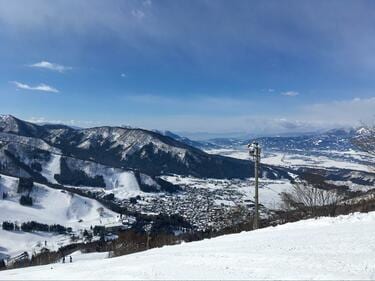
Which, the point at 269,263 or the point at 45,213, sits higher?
the point at 269,263

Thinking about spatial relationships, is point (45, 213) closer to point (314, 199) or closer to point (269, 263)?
point (314, 199)

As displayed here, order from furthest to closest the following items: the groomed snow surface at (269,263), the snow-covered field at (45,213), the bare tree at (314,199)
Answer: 1. the snow-covered field at (45,213)
2. the bare tree at (314,199)
3. the groomed snow surface at (269,263)

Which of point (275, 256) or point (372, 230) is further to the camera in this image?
point (372, 230)

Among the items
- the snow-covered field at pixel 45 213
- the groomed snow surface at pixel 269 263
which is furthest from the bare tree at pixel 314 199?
the snow-covered field at pixel 45 213

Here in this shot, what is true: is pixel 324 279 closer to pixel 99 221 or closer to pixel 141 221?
pixel 141 221

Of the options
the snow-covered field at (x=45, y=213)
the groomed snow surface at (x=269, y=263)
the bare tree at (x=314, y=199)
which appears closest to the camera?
the groomed snow surface at (x=269, y=263)

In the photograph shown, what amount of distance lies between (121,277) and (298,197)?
34.7m

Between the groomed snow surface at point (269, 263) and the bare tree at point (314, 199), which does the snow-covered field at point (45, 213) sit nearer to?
the bare tree at point (314, 199)

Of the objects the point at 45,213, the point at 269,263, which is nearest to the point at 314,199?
the point at 269,263

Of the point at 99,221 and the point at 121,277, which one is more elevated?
the point at 121,277

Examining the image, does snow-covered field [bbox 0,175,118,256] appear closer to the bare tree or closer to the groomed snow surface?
the bare tree

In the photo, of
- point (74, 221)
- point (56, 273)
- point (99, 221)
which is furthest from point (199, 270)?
point (74, 221)

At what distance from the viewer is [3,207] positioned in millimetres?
159000

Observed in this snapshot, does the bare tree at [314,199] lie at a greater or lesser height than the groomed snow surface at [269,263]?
lesser
